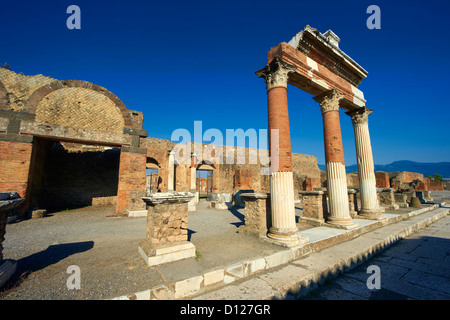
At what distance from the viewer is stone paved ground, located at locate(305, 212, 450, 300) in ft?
9.18

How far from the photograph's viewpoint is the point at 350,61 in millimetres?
6930

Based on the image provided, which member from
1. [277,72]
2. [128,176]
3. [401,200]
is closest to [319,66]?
[277,72]

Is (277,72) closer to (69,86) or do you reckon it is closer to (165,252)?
(165,252)

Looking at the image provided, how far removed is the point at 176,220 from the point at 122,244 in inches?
69.7

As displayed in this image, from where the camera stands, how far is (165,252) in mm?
3135

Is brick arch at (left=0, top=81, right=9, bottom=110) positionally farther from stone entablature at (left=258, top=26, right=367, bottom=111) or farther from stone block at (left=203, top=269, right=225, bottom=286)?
stone block at (left=203, top=269, right=225, bottom=286)

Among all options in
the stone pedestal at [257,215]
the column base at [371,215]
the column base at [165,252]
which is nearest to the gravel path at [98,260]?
the column base at [165,252]

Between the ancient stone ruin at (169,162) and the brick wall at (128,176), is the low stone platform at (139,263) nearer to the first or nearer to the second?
the ancient stone ruin at (169,162)

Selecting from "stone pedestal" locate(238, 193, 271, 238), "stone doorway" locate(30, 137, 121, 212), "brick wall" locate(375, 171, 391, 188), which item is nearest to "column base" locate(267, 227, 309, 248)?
"stone pedestal" locate(238, 193, 271, 238)

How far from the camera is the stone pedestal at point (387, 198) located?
9445mm

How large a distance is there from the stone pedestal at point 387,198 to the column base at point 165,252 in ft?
33.5

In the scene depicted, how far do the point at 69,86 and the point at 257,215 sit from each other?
998cm

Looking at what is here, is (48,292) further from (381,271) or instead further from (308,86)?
(308,86)

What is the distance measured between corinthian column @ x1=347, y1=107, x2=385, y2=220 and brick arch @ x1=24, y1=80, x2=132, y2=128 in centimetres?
1018
